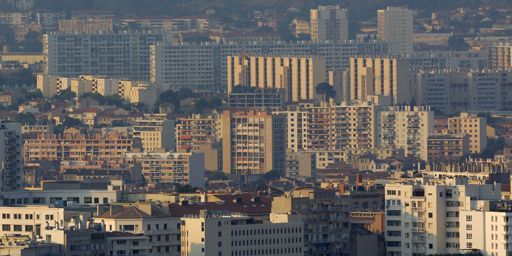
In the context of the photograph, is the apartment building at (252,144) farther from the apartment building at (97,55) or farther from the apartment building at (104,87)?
the apartment building at (97,55)

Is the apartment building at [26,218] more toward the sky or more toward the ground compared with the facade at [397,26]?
more toward the sky

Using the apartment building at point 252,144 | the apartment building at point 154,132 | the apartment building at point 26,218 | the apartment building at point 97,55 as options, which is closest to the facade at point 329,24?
the apartment building at point 97,55

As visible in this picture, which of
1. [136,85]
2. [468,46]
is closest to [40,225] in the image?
[136,85]

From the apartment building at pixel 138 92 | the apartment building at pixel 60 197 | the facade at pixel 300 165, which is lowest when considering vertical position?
the facade at pixel 300 165

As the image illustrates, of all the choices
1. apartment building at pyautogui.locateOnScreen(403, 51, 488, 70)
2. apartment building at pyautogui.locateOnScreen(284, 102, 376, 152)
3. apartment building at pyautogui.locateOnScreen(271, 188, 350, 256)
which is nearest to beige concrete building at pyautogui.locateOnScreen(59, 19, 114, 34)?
apartment building at pyautogui.locateOnScreen(403, 51, 488, 70)

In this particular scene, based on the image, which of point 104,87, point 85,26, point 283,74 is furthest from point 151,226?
point 85,26

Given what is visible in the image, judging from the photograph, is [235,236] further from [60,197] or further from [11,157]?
[11,157]

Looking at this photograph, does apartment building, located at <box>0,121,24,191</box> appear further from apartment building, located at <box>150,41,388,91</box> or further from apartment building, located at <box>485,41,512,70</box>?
apartment building, located at <box>485,41,512,70</box>
